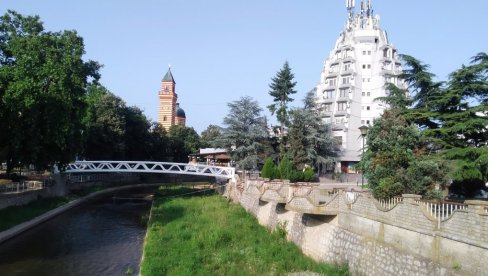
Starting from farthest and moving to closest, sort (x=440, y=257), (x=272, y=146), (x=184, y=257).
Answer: (x=272, y=146)
(x=184, y=257)
(x=440, y=257)

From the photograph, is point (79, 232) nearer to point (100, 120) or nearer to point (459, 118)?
point (459, 118)

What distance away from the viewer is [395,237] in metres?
14.2

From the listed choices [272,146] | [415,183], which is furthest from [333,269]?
[272,146]

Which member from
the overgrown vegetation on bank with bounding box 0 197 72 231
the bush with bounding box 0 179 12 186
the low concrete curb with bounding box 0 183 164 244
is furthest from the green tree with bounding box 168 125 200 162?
the bush with bounding box 0 179 12 186

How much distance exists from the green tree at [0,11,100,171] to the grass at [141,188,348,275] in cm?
923

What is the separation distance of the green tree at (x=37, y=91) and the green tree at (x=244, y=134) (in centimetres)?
1975

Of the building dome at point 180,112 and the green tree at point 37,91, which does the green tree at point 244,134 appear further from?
the building dome at point 180,112

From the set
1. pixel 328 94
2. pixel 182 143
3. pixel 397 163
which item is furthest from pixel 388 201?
pixel 182 143

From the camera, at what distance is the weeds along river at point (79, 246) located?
20547 millimetres

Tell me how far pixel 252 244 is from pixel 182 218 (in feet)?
34.1

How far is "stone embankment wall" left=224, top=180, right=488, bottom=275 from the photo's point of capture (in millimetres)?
10945

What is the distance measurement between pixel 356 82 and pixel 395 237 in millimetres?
50334

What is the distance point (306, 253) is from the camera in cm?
2083

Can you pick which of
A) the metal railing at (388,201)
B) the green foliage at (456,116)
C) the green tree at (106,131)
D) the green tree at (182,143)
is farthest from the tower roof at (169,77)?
the metal railing at (388,201)
